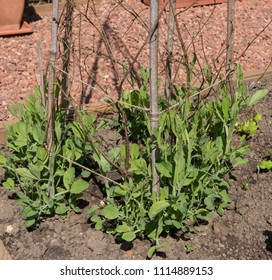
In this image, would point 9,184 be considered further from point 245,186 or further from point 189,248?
point 245,186

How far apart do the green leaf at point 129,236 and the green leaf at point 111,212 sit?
0.10 meters

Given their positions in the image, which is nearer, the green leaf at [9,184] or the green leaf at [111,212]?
the green leaf at [111,212]

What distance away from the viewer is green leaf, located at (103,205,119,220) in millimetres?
3018

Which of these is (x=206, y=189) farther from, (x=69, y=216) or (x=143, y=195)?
(x=69, y=216)

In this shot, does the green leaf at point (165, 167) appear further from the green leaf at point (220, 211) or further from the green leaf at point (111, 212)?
the green leaf at point (220, 211)

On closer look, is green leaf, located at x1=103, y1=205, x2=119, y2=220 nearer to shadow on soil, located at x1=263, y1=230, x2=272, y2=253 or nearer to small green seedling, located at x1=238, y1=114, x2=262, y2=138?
shadow on soil, located at x1=263, y1=230, x2=272, y2=253

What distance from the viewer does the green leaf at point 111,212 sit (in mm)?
3018

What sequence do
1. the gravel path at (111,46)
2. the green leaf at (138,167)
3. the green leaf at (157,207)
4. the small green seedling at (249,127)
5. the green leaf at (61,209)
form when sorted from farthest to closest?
the gravel path at (111,46) → the small green seedling at (249,127) → the green leaf at (61,209) → the green leaf at (138,167) → the green leaf at (157,207)

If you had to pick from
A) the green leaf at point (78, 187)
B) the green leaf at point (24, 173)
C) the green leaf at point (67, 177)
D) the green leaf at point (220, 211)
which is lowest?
the green leaf at point (220, 211)

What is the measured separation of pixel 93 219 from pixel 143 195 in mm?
285

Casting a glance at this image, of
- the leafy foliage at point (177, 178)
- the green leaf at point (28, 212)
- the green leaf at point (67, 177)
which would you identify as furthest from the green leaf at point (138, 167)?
the green leaf at point (28, 212)

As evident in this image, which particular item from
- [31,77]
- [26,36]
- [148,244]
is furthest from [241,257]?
[26,36]

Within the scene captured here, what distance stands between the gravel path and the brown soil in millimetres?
1019

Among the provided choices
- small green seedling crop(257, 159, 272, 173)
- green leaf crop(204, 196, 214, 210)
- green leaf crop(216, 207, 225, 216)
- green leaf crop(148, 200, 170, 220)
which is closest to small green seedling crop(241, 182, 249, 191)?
small green seedling crop(257, 159, 272, 173)
